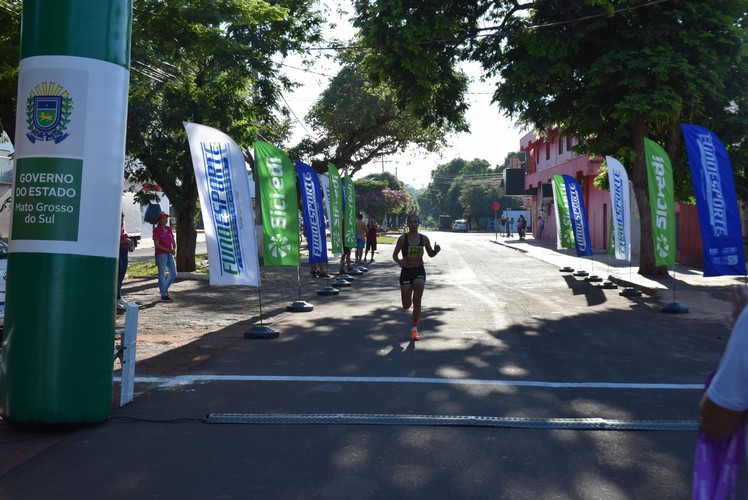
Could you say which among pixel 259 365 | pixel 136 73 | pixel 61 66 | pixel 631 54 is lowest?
pixel 259 365

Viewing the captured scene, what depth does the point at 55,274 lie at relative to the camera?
5.43m

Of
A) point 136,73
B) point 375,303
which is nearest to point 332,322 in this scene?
point 375,303

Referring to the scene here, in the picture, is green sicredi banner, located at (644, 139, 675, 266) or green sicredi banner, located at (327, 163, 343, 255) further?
green sicredi banner, located at (327, 163, 343, 255)

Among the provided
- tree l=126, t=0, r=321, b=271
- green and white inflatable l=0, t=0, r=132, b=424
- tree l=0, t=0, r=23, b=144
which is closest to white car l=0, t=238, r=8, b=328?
green and white inflatable l=0, t=0, r=132, b=424

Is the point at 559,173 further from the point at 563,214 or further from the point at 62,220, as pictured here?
the point at 62,220

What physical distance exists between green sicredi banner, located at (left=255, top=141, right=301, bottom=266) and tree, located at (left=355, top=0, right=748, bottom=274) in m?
6.19

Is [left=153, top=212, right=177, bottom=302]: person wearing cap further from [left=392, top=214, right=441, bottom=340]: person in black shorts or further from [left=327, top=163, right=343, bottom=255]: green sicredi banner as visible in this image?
[left=327, top=163, right=343, bottom=255]: green sicredi banner

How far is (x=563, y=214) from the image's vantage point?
2166cm

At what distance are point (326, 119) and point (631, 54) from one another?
58.8 ft

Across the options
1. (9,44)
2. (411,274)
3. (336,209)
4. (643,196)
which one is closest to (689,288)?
(643,196)

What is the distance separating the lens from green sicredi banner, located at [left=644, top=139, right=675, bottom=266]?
13.3m

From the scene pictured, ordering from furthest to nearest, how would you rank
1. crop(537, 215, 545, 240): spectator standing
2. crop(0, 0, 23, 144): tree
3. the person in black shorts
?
1. crop(537, 215, 545, 240): spectator standing
2. crop(0, 0, 23, 144): tree
3. the person in black shorts

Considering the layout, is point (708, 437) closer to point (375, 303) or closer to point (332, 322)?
point (332, 322)

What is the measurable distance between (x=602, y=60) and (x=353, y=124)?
17323mm
